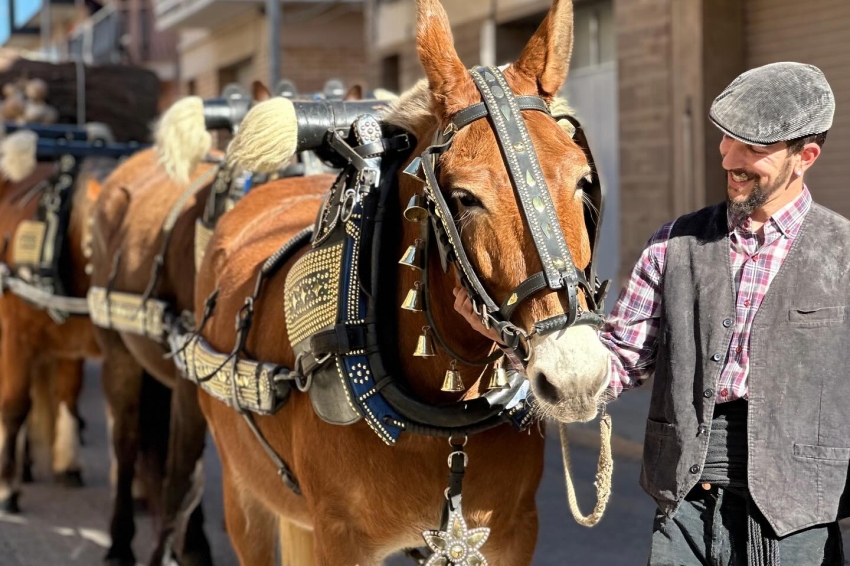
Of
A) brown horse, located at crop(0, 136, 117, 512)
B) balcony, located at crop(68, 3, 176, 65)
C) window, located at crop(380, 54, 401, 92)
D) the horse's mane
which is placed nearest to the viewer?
the horse's mane

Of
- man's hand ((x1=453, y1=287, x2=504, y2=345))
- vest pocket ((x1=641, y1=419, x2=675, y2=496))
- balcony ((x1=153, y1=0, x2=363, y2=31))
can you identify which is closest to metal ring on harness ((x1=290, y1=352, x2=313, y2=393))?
man's hand ((x1=453, y1=287, x2=504, y2=345))

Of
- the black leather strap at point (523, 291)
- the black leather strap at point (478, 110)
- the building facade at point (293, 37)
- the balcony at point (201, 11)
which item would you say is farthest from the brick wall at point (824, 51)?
the balcony at point (201, 11)

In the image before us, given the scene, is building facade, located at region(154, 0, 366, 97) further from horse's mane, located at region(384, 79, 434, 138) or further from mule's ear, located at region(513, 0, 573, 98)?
mule's ear, located at region(513, 0, 573, 98)

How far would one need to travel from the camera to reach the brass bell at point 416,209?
8.75ft

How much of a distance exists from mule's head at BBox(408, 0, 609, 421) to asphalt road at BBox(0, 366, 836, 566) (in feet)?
11.1

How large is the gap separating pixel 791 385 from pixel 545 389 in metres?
0.64

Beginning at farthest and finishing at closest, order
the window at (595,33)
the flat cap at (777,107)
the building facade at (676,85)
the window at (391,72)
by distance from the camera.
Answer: the window at (391,72) < the window at (595,33) < the building facade at (676,85) < the flat cap at (777,107)

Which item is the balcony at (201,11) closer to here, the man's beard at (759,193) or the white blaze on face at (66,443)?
the white blaze on face at (66,443)

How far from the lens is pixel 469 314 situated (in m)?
2.54

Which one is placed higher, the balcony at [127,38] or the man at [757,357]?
the balcony at [127,38]

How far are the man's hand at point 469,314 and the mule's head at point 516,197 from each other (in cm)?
7

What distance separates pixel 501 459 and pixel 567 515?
12.3 ft

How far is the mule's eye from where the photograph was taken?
8.17ft

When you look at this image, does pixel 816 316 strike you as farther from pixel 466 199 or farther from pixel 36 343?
pixel 36 343
